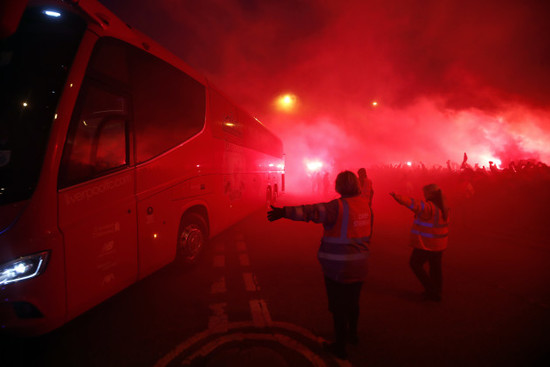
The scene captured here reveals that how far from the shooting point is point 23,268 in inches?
89.9

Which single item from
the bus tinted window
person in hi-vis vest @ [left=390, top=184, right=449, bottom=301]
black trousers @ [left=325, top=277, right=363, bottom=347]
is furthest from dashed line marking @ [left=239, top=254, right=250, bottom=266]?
person in hi-vis vest @ [left=390, top=184, right=449, bottom=301]

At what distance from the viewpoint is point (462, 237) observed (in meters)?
8.05

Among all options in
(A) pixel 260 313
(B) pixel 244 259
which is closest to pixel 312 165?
(B) pixel 244 259

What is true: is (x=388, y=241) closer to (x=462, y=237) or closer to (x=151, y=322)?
(x=462, y=237)

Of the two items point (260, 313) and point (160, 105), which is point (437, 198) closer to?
point (260, 313)

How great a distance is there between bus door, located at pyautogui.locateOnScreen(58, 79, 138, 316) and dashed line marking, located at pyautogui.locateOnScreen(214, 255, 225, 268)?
1995mm

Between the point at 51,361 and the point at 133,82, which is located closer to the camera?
the point at 51,361

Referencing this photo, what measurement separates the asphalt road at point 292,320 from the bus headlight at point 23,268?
3.19ft

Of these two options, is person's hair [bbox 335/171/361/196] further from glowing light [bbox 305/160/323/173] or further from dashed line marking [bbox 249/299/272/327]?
glowing light [bbox 305/160/323/173]

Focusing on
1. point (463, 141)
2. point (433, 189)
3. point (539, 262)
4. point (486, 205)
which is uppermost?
point (463, 141)

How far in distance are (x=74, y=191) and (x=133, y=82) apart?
171cm

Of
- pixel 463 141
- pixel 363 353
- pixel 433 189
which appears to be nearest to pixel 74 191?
pixel 363 353

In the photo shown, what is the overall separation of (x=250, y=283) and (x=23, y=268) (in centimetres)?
292

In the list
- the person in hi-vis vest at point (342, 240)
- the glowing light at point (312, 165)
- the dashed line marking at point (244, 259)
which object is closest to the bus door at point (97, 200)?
the person in hi-vis vest at point (342, 240)
